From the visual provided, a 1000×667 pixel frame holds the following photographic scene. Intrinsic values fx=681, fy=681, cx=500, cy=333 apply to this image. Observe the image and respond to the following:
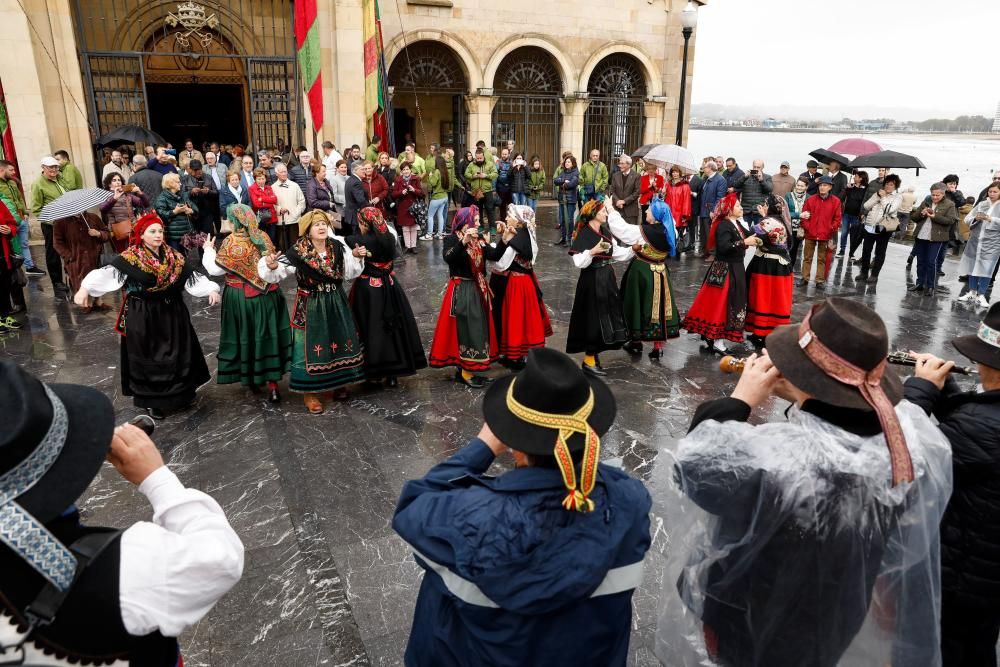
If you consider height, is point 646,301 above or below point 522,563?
below

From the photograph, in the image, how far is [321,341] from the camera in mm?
5250

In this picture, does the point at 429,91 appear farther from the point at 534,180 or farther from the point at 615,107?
the point at 615,107

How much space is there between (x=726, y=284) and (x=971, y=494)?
14.5 ft

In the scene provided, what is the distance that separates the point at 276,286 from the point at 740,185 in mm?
7816

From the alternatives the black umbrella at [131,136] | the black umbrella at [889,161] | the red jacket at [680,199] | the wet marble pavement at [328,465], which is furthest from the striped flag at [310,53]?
the black umbrella at [889,161]

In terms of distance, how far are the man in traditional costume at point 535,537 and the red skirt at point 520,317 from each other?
13.5ft

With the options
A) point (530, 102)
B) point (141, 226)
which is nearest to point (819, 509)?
point (141, 226)

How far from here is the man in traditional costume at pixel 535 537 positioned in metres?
1.60

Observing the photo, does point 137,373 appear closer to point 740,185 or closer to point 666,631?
point 666,631

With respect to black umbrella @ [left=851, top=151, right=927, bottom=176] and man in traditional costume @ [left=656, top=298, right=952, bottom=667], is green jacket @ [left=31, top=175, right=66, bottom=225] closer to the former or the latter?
man in traditional costume @ [left=656, top=298, right=952, bottom=667]

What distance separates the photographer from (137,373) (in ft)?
17.0

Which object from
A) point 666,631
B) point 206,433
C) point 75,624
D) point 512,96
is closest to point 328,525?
point 206,433

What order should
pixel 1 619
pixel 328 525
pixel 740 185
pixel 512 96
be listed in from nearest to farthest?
pixel 1 619, pixel 328 525, pixel 740 185, pixel 512 96

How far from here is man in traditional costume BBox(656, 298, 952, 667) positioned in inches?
72.9
